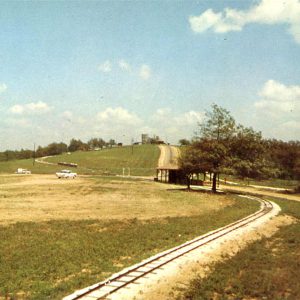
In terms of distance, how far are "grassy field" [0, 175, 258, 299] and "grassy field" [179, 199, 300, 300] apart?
3.88 meters

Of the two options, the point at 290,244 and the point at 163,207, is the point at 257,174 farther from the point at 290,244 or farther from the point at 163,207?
Answer: the point at 290,244

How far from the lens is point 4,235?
23984 mm

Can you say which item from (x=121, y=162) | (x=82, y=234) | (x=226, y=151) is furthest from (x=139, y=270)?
(x=121, y=162)

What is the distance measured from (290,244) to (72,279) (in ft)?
45.5

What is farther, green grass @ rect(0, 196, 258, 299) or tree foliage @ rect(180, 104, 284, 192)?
tree foliage @ rect(180, 104, 284, 192)

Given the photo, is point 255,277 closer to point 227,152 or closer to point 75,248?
point 75,248

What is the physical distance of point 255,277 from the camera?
16.6 m

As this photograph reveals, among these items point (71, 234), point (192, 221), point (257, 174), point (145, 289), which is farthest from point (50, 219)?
point (257, 174)

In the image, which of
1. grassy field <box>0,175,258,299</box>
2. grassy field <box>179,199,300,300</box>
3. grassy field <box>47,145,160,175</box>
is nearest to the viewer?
grassy field <box>179,199,300,300</box>

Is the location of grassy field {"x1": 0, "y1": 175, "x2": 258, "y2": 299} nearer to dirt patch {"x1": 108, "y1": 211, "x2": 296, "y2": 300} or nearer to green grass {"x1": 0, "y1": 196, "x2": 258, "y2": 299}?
green grass {"x1": 0, "y1": 196, "x2": 258, "y2": 299}

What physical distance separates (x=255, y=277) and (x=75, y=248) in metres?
9.26

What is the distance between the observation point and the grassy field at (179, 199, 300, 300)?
14.7 meters

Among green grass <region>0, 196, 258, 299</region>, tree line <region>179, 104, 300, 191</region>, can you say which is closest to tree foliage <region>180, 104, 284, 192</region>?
tree line <region>179, 104, 300, 191</region>

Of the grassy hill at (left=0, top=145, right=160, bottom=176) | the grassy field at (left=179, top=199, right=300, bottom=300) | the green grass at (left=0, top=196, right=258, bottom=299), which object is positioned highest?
the grassy hill at (left=0, top=145, right=160, bottom=176)
